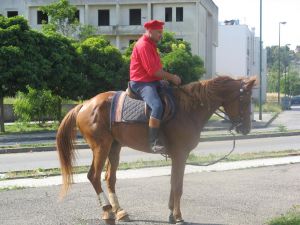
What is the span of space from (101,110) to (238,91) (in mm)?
1938

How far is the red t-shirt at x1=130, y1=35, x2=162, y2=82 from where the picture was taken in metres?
7.38

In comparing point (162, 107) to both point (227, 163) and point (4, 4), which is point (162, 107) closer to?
point (227, 163)

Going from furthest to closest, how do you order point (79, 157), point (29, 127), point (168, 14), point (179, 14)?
point (168, 14) → point (179, 14) → point (29, 127) → point (79, 157)

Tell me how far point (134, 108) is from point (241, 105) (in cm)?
146

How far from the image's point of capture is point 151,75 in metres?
7.41

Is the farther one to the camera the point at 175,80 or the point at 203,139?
the point at 203,139

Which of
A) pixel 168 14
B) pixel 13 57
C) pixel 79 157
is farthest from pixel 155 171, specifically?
pixel 168 14

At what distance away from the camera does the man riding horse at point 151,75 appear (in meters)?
7.36

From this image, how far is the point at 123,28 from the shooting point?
60.1 metres

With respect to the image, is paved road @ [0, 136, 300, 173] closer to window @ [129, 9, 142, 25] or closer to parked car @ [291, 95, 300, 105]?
window @ [129, 9, 142, 25]

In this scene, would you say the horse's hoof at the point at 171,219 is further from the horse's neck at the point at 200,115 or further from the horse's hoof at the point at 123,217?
the horse's neck at the point at 200,115

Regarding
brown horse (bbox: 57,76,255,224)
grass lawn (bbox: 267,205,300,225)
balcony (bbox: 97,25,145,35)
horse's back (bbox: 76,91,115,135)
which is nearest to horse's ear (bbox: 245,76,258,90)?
brown horse (bbox: 57,76,255,224)

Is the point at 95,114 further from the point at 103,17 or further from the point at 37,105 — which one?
the point at 103,17

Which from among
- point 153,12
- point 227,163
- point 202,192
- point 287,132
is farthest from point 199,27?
point 202,192
